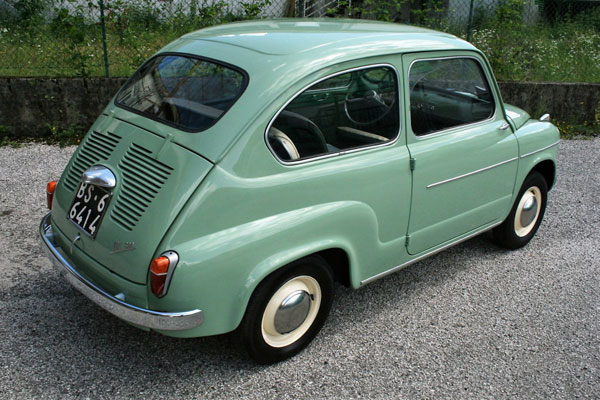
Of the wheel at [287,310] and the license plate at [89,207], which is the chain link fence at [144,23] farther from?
the wheel at [287,310]

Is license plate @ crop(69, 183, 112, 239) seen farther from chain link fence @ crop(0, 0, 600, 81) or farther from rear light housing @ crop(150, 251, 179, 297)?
chain link fence @ crop(0, 0, 600, 81)

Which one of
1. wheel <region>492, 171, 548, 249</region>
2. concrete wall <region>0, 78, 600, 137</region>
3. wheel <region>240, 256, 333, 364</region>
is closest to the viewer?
wheel <region>240, 256, 333, 364</region>

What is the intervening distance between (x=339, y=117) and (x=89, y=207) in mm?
1465

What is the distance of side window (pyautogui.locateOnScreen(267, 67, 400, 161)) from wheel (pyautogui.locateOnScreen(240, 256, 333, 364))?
622 mm

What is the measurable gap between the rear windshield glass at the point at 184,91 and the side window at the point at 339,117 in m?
0.33

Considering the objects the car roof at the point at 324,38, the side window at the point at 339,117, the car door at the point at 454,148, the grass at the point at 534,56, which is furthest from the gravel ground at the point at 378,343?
the grass at the point at 534,56

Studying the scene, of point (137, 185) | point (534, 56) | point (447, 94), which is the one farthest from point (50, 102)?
point (534, 56)

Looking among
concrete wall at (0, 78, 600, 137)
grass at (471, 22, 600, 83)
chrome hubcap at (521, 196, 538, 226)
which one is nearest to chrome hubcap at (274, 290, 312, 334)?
chrome hubcap at (521, 196, 538, 226)

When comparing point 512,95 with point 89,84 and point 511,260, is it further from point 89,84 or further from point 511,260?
point 89,84

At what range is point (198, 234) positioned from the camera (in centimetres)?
265

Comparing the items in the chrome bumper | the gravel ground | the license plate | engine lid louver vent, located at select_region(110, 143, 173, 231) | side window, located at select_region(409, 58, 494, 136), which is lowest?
the gravel ground

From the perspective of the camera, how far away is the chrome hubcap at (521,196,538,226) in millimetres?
4500

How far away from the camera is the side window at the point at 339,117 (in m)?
2.97

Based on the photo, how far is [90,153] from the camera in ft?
10.6
